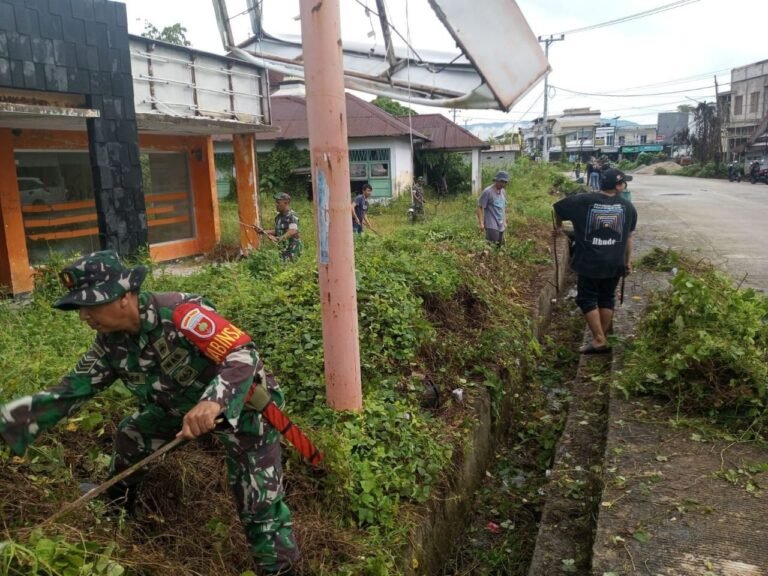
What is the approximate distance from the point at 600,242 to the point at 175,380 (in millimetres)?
4389

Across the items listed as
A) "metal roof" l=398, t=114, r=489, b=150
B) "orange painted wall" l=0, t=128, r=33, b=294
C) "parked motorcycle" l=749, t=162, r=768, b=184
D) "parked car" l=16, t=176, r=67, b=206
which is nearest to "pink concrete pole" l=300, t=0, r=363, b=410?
"orange painted wall" l=0, t=128, r=33, b=294

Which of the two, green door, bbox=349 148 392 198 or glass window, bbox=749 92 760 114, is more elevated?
glass window, bbox=749 92 760 114

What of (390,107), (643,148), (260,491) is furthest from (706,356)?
(643,148)

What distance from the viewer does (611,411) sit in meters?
4.29

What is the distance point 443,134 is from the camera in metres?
27.1

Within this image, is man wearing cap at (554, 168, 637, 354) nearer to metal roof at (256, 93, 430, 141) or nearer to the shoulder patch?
the shoulder patch

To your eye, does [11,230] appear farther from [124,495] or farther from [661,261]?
[661,261]

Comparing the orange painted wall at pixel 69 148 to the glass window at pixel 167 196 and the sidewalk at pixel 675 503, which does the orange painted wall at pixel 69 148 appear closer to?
the glass window at pixel 167 196

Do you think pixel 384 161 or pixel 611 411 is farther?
pixel 384 161

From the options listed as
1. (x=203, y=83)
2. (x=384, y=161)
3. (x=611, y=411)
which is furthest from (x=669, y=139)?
(x=611, y=411)

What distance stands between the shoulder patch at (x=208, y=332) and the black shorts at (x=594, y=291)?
4321 mm

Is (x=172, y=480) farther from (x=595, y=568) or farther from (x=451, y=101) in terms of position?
(x=451, y=101)

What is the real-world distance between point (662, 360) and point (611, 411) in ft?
1.87

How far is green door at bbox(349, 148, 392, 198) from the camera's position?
2328 cm
